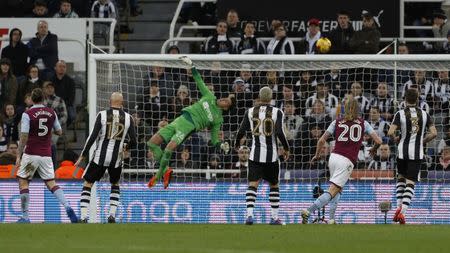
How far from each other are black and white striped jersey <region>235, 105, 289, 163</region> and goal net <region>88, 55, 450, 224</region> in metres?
2.88

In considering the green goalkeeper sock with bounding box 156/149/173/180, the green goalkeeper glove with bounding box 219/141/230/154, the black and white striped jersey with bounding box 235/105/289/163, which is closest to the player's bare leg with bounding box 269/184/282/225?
the black and white striped jersey with bounding box 235/105/289/163

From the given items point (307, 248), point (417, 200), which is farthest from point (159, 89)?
point (307, 248)

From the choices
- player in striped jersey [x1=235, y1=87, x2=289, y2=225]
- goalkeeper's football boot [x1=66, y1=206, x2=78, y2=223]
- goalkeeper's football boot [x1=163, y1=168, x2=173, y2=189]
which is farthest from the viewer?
goalkeeper's football boot [x1=163, y1=168, x2=173, y2=189]

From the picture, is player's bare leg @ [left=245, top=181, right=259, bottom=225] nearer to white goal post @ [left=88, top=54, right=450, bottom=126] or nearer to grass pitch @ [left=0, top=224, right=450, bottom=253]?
grass pitch @ [left=0, top=224, right=450, bottom=253]

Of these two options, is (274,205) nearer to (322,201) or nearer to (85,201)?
(322,201)

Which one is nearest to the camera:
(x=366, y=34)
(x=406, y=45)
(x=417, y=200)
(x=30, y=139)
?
(x=30, y=139)

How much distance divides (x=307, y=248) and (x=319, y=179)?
10307mm

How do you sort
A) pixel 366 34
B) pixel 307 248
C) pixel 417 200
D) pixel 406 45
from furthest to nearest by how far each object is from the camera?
1. pixel 406 45
2. pixel 366 34
3. pixel 417 200
4. pixel 307 248

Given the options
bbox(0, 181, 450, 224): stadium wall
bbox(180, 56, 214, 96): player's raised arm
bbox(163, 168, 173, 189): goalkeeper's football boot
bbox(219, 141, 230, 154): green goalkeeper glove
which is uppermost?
bbox(180, 56, 214, 96): player's raised arm

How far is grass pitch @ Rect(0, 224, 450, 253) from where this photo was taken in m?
15.9

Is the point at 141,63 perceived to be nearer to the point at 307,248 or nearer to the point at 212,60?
the point at 212,60

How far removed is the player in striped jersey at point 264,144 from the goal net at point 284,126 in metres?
2.72

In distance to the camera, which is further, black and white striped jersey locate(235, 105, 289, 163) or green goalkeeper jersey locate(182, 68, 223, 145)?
green goalkeeper jersey locate(182, 68, 223, 145)

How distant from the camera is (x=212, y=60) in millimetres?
26297
